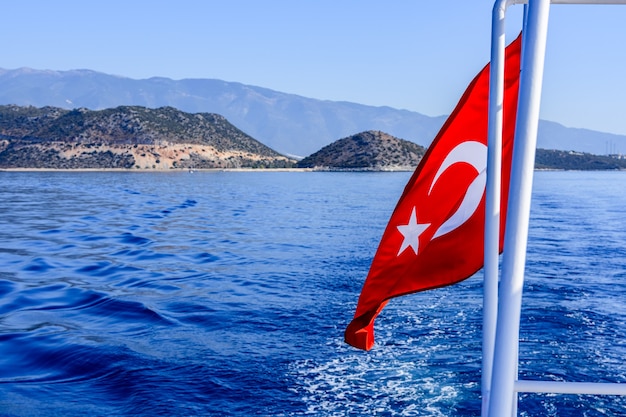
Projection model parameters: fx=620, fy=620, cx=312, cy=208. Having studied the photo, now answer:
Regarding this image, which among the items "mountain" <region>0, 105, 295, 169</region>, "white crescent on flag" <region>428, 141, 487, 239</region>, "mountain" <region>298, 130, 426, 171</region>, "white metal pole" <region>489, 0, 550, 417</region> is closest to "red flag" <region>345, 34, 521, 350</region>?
"white crescent on flag" <region>428, 141, 487, 239</region>

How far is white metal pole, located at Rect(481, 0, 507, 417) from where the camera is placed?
3.20 m

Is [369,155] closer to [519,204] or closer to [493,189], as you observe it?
[493,189]

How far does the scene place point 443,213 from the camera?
14.2ft

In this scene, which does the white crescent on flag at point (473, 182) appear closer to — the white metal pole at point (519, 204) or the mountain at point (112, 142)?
the white metal pole at point (519, 204)

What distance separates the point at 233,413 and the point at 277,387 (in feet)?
3.58

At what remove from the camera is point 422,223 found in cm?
423

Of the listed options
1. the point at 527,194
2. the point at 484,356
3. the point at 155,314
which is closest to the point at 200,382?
the point at 155,314

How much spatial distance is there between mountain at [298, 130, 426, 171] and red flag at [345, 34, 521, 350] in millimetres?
164609

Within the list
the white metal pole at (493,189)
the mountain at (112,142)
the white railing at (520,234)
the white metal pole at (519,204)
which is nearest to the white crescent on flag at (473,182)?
the white metal pole at (493,189)

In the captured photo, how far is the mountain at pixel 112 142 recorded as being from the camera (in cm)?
14638

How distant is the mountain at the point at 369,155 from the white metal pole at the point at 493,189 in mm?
165613

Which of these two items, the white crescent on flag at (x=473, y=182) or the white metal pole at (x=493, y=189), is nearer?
the white metal pole at (x=493, y=189)

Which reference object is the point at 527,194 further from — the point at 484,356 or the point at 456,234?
the point at 456,234

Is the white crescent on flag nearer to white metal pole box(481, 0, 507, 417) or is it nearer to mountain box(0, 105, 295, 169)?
white metal pole box(481, 0, 507, 417)
